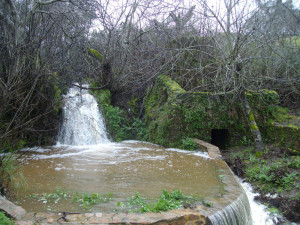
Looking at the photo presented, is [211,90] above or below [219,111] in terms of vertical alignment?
above

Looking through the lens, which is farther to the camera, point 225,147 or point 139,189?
point 225,147

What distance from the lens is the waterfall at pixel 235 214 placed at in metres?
4.34

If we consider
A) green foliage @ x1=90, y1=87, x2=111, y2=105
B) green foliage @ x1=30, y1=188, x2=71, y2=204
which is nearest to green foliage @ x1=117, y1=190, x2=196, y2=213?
green foliage @ x1=30, y1=188, x2=71, y2=204

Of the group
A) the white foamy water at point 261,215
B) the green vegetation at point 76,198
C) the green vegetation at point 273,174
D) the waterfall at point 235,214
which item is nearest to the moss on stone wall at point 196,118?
the green vegetation at point 273,174

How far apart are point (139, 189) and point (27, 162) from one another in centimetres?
430

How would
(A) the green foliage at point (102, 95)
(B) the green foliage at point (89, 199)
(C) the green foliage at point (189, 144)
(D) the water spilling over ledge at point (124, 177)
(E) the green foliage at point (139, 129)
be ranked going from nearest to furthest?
(D) the water spilling over ledge at point (124, 177) < (B) the green foliage at point (89, 199) < (C) the green foliage at point (189, 144) < (E) the green foliage at point (139, 129) < (A) the green foliage at point (102, 95)

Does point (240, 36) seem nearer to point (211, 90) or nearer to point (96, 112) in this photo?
point (211, 90)

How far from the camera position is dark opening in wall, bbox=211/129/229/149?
11614 millimetres

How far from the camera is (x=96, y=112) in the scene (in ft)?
44.7

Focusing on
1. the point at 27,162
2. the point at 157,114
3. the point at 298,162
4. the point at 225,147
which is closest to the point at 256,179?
the point at 298,162

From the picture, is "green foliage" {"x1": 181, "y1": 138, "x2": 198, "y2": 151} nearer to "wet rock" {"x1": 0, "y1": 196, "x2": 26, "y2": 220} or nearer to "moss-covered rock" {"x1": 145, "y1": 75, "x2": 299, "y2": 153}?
"moss-covered rock" {"x1": 145, "y1": 75, "x2": 299, "y2": 153}

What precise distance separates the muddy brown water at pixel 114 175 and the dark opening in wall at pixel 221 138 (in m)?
2.37

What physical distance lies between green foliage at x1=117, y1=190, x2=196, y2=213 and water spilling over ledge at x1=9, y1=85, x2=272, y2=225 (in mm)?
196

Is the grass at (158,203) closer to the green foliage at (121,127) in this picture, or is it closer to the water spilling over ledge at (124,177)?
the water spilling over ledge at (124,177)
